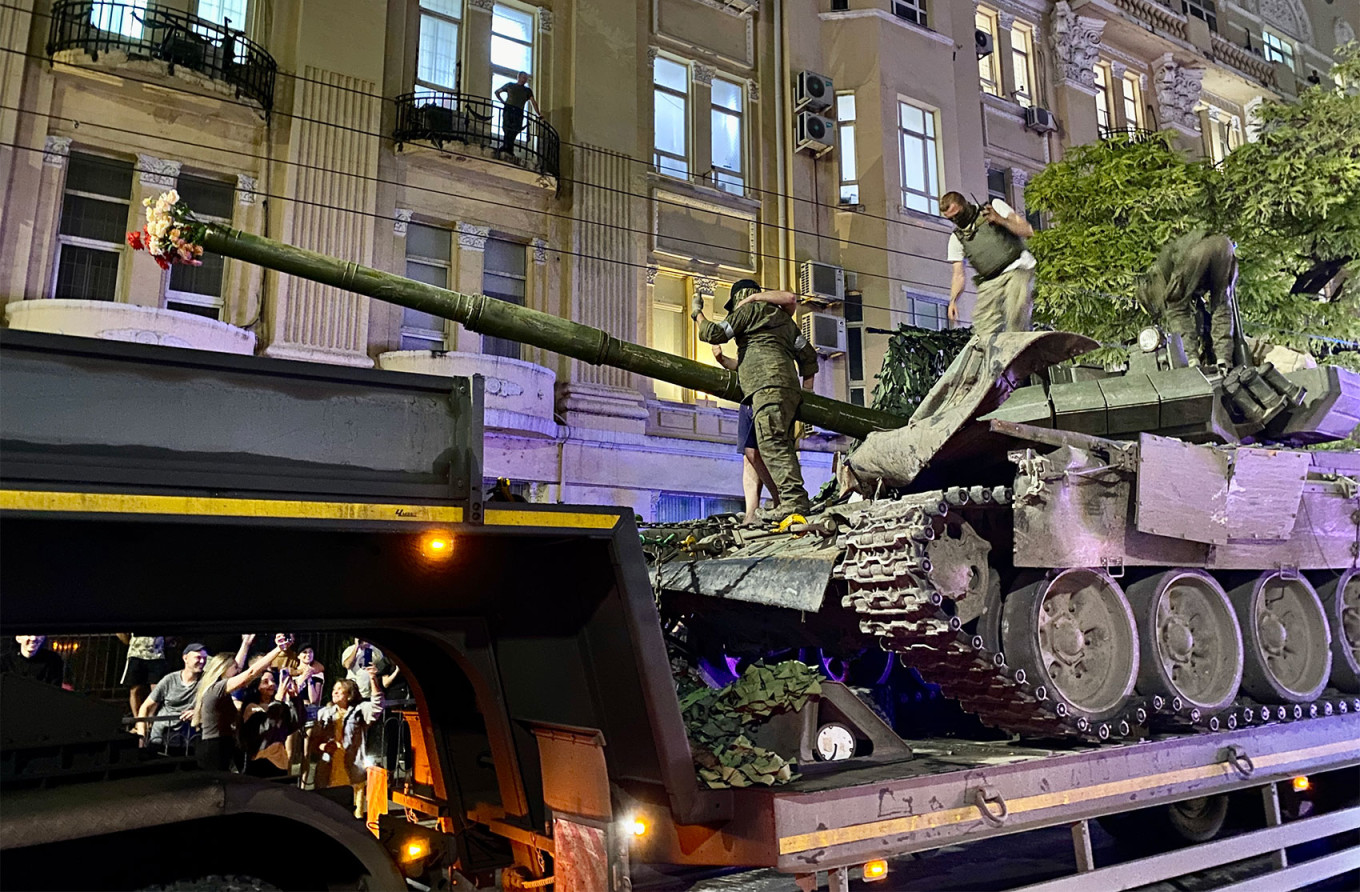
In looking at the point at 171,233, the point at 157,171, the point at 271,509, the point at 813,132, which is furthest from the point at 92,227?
the point at 271,509

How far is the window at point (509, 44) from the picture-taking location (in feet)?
53.3

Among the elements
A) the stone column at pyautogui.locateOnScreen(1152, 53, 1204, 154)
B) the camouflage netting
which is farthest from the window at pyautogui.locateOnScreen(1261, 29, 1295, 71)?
the camouflage netting

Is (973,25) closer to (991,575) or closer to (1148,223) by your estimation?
(1148,223)

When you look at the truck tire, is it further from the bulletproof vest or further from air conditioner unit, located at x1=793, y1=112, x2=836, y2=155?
air conditioner unit, located at x1=793, y1=112, x2=836, y2=155

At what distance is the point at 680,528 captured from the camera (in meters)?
7.43

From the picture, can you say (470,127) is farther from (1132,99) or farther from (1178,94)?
(1178,94)

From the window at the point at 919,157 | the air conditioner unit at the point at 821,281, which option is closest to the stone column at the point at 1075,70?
the window at the point at 919,157

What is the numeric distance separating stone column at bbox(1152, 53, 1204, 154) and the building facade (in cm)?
454

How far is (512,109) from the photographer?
15.3 m

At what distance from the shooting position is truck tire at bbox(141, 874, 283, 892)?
113 inches

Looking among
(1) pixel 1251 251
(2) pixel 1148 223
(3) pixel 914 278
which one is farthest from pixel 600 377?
(1) pixel 1251 251

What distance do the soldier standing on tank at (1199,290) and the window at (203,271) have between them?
1141cm

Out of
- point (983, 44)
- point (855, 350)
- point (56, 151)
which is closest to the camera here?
point (56, 151)

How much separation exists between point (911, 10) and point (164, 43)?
48.9 feet
